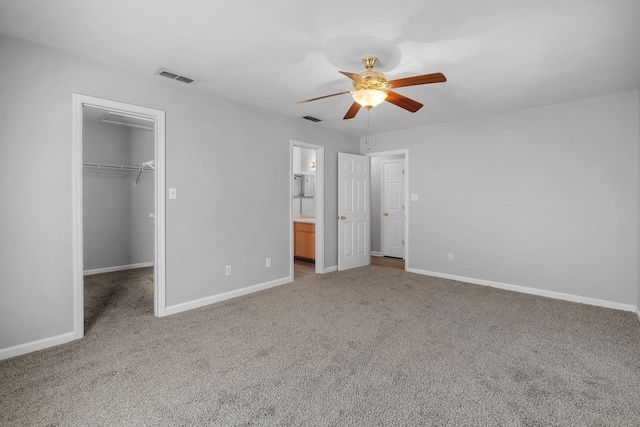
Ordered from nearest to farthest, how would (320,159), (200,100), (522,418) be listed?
(522,418) → (200,100) → (320,159)

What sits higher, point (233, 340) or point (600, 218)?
point (600, 218)

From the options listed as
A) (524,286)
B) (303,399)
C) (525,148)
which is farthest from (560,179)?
(303,399)

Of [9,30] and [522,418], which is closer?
[522,418]

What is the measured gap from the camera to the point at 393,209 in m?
6.73

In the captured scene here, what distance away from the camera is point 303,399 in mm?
1917

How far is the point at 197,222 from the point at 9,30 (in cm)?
210

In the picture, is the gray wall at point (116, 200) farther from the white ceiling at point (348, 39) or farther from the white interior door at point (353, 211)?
the white interior door at point (353, 211)

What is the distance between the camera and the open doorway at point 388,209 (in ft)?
21.7

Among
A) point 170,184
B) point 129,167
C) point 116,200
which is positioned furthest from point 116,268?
point 170,184

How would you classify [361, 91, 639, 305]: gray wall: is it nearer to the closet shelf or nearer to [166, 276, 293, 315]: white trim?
[166, 276, 293, 315]: white trim

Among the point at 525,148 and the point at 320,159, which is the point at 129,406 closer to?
the point at 320,159

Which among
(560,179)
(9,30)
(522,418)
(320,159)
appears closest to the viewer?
(522,418)

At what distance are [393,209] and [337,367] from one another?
4.83 metres

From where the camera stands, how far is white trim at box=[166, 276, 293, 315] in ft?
11.2
